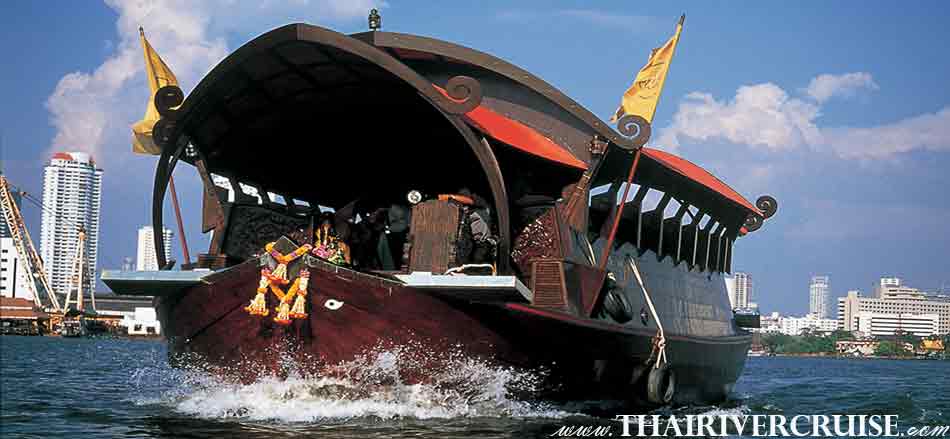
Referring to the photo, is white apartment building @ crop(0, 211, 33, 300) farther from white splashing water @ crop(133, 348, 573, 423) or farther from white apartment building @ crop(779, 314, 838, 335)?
white apartment building @ crop(779, 314, 838, 335)

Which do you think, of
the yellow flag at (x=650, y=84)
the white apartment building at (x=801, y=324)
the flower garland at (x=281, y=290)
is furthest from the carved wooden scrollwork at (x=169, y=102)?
the white apartment building at (x=801, y=324)

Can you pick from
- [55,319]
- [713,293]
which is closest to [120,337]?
[55,319]

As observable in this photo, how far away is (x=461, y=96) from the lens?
10266 millimetres

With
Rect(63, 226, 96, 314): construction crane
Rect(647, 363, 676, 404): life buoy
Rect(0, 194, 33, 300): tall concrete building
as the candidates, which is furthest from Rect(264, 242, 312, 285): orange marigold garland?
Rect(0, 194, 33, 300): tall concrete building

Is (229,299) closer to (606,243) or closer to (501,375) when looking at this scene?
(501,375)

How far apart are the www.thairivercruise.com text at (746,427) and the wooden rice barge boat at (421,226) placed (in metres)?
0.53

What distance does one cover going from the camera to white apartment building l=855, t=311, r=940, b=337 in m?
131

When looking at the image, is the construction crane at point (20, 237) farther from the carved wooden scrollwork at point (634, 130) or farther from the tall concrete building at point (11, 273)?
the carved wooden scrollwork at point (634, 130)

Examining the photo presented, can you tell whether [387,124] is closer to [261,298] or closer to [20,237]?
[261,298]

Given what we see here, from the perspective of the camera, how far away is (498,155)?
40.7ft

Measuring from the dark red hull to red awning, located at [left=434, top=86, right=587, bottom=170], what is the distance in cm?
175

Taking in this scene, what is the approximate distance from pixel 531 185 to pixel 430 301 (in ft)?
9.98

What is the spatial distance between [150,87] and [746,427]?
803 centimetres

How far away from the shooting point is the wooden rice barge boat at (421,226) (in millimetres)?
10133
